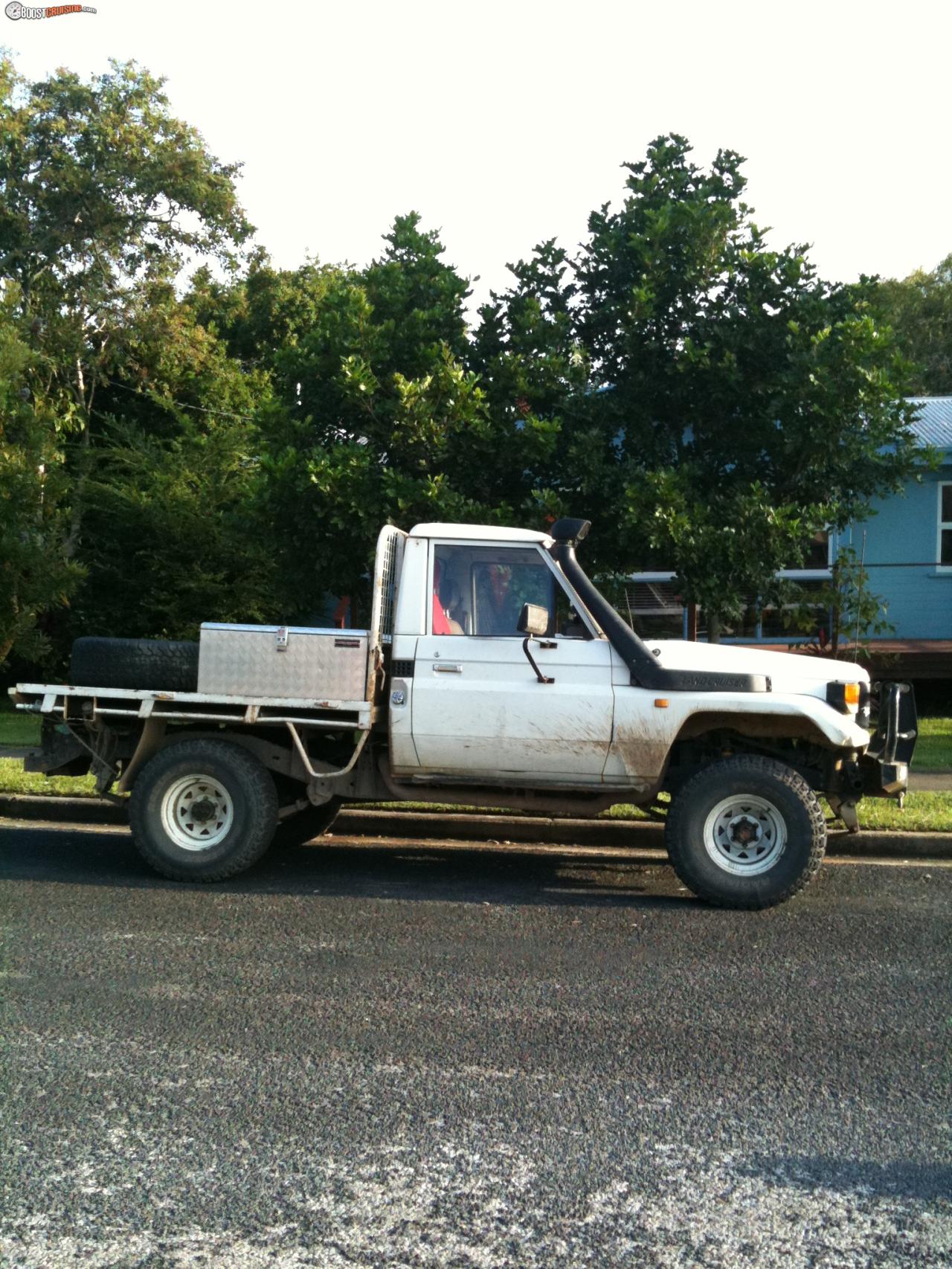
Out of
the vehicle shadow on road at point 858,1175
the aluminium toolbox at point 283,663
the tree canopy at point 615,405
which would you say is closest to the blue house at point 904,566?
the tree canopy at point 615,405

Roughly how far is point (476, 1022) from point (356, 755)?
2872 mm

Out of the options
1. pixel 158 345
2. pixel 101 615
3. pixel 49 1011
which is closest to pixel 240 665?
pixel 49 1011

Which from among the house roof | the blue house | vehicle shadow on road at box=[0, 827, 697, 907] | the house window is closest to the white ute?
vehicle shadow on road at box=[0, 827, 697, 907]

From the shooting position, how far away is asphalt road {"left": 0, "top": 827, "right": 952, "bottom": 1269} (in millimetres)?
3621

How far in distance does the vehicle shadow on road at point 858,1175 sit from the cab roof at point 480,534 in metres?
4.57

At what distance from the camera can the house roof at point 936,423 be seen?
19.3 m

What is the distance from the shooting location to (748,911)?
7.48 m

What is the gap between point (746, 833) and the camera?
7.66 m

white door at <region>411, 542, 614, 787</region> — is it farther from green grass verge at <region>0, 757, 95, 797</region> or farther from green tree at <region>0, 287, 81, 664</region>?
green tree at <region>0, 287, 81, 664</region>

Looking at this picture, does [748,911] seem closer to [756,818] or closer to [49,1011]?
[756,818]

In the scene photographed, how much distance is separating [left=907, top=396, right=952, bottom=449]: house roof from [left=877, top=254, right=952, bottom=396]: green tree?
17572 mm

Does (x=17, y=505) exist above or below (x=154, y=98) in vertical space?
below

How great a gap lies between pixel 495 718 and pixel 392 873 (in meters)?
1.45

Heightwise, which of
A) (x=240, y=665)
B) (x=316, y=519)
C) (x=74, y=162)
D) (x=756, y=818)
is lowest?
(x=756, y=818)
